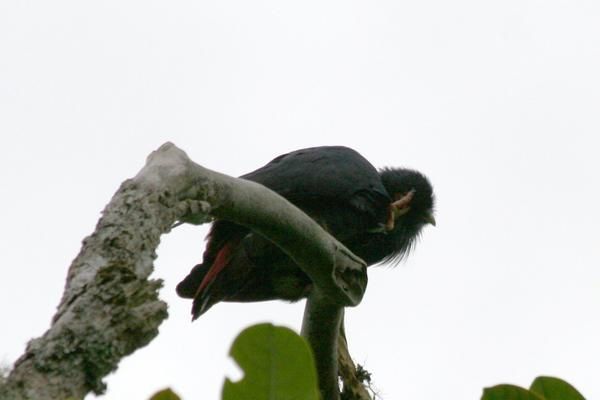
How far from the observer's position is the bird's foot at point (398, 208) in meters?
5.76

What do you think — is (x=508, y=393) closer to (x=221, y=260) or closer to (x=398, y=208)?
(x=221, y=260)

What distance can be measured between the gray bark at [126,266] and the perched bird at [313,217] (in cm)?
143

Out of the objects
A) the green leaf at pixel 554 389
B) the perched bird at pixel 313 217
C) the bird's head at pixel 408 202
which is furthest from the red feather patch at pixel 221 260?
the green leaf at pixel 554 389

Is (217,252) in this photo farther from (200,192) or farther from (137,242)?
(137,242)

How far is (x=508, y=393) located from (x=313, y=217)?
3.73 meters

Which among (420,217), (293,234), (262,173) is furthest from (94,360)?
(420,217)

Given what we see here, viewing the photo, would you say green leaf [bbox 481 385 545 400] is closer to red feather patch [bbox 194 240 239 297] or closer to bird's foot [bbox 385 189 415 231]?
red feather patch [bbox 194 240 239 297]

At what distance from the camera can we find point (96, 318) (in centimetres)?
184

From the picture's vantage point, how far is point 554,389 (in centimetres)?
174

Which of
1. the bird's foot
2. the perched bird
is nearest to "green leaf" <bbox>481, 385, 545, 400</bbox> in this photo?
the perched bird

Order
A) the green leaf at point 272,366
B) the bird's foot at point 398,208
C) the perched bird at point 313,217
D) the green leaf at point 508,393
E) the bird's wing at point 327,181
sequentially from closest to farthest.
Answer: the green leaf at point 272,366 → the green leaf at point 508,393 → the perched bird at point 313,217 → the bird's wing at point 327,181 → the bird's foot at point 398,208

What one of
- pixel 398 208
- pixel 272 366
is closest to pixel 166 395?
pixel 272 366

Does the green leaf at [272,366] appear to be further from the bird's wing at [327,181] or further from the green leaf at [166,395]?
the bird's wing at [327,181]

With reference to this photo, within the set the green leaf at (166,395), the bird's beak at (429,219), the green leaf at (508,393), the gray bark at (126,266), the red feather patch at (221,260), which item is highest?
the bird's beak at (429,219)
